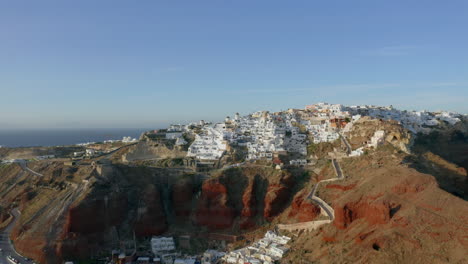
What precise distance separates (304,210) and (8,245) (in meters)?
34.3

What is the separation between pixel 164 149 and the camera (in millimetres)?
63406

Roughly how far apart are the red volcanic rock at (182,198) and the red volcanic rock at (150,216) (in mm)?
1891

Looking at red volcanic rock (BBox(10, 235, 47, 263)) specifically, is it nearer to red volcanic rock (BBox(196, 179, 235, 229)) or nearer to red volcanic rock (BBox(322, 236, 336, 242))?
red volcanic rock (BBox(196, 179, 235, 229))

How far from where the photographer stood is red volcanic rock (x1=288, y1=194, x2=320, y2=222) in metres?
40.4

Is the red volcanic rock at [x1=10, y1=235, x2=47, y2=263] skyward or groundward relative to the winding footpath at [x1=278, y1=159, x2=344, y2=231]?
groundward

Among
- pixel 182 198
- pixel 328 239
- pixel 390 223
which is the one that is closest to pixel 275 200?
pixel 328 239

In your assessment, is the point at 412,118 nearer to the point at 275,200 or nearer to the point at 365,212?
the point at 275,200

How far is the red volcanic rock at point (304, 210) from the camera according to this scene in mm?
40406

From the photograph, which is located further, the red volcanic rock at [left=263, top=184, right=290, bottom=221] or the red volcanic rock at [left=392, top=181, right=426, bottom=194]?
the red volcanic rock at [left=263, top=184, right=290, bottom=221]

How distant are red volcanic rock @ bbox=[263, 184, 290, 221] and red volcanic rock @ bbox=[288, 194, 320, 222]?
203 centimetres

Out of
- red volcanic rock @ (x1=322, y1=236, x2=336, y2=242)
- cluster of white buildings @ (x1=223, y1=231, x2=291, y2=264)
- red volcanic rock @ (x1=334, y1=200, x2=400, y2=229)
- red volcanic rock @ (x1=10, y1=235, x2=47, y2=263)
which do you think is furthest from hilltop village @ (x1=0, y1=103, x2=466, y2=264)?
red volcanic rock @ (x1=334, y1=200, x2=400, y2=229)

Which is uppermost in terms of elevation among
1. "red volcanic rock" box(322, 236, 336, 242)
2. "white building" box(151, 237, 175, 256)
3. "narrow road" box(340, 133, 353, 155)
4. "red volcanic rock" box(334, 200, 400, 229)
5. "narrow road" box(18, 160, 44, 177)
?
"narrow road" box(340, 133, 353, 155)

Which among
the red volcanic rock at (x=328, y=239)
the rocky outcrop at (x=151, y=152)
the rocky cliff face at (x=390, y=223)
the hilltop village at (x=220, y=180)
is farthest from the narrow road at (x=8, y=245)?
the red volcanic rock at (x=328, y=239)

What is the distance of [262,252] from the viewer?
1459 inches
